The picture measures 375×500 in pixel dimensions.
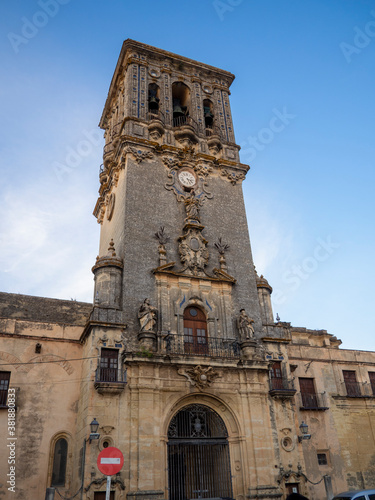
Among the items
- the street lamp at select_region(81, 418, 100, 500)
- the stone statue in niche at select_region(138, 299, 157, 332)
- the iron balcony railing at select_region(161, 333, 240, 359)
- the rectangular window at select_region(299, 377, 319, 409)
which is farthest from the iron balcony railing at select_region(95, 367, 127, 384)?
the rectangular window at select_region(299, 377, 319, 409)

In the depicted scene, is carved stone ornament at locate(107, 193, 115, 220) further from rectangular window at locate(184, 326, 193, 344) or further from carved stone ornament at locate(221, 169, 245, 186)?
rectangular window at locate(184, 326, 193, 344)

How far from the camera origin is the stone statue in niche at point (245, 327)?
2087 centimetres

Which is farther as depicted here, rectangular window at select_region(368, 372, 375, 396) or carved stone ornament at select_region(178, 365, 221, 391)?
rectangular window at select_region(368, 372, 375, 396)

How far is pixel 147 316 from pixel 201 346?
306 cm

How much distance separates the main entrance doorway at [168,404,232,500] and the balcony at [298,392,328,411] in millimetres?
5859

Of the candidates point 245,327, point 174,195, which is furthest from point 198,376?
point 174,195

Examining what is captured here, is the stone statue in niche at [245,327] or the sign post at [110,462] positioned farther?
the stone statue in niche at [245,327]

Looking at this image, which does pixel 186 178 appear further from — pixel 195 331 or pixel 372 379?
pixel 372 379

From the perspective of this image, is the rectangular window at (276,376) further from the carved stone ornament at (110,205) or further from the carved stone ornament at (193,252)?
the carved stone ornament at (110,205)

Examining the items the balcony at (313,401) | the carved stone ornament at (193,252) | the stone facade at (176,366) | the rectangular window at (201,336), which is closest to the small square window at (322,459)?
the stone facade at (176,366)

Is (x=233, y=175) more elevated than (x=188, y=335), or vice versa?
(x=233, y=175)

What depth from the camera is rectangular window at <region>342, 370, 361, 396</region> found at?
24.9m

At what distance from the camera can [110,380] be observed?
59.4 feet

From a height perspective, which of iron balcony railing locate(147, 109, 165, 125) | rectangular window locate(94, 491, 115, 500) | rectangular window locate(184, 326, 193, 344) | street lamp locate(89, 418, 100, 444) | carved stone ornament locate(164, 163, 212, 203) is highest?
iron balcony railing locate(147, 109, 165, 125)
